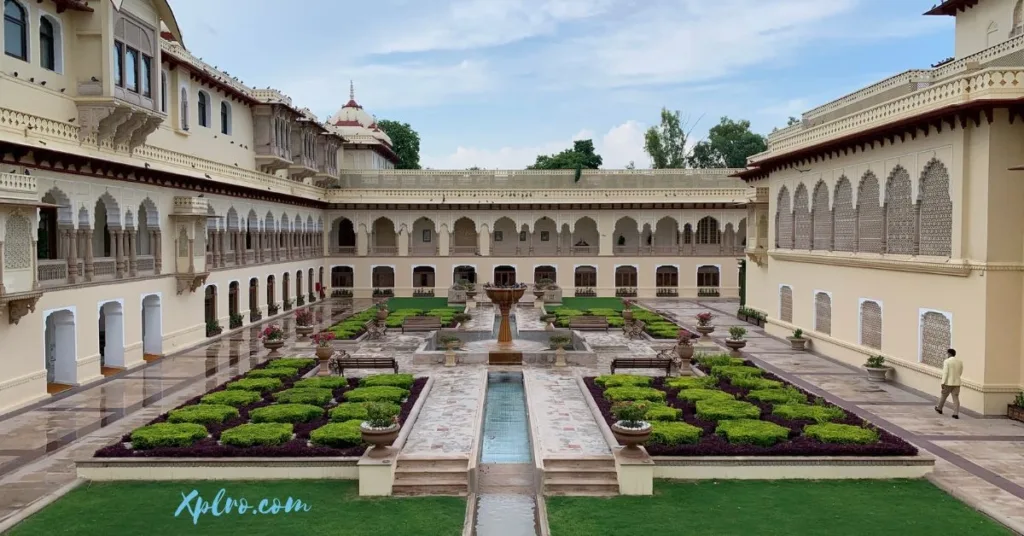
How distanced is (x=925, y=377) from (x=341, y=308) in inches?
1102

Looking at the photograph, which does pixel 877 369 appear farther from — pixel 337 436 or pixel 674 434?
pixel 337 436

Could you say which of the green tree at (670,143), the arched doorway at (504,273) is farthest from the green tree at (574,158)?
the arched doorway at (504,273)

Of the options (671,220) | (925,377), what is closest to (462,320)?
(925,377)

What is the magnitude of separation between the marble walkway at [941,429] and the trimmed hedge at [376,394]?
9381mm

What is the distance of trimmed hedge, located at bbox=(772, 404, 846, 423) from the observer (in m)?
13.8

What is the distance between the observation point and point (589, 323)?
29219mm

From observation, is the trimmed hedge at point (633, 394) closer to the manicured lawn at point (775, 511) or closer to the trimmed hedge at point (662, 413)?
the trimmed hedge at point (662, 413)

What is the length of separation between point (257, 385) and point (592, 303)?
25899mm

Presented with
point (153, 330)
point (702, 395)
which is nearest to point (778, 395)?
point (702, 395)

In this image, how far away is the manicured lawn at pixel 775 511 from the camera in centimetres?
946

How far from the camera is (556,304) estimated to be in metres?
40.5

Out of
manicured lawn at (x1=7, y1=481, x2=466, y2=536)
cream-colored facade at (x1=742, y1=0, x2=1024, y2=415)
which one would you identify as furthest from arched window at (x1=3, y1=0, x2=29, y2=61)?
cream-colored facade at (x1=742, y1=0, x2=1024, y2=415)

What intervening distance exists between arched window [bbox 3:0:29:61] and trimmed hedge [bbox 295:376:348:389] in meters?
10.6

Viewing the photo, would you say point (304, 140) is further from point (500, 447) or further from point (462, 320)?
point (500, 447)
